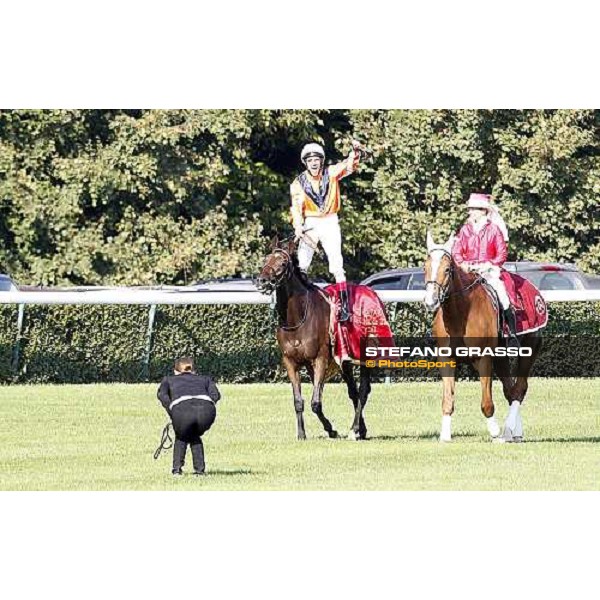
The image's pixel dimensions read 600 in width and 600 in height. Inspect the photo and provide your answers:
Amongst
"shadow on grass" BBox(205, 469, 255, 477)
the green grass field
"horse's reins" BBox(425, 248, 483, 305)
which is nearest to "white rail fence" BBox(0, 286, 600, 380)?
the green grass field

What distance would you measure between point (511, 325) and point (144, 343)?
6.64 metres

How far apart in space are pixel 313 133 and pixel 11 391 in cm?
553

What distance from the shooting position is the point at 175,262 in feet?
76.7

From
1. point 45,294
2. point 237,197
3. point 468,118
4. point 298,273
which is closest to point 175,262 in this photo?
point 237,197

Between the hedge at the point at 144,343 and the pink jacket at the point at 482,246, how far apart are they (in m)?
5.48

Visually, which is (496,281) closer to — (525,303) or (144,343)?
(525,303)

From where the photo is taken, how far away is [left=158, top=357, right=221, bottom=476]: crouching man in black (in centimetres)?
1293

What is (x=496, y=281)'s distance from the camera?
15.8 metres

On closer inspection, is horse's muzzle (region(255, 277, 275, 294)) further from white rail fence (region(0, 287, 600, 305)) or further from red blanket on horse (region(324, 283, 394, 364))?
white rail fence (region(0, 287, 600, 305))

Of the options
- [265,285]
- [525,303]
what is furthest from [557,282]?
[265,285]

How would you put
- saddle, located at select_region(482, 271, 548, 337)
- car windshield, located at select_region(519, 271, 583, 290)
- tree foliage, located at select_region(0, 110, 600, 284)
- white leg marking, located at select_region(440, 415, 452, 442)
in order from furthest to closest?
car windshield, located at select_region(519, 271, 583, 290), tree foliage, located at select_region(0, 110, 600, 284), saddle, located at select_region(482, 271, 548, 337), white leg marking, located at select_region(440, 415, 452, 442)

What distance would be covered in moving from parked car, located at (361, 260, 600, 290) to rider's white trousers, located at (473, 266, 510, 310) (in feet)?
23.5

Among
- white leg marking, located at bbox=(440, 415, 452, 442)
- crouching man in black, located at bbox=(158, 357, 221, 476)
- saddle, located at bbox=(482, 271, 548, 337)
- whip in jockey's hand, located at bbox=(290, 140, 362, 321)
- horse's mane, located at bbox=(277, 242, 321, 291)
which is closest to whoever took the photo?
crouching man in black, located at bbox=(158, 357, 221, 476)

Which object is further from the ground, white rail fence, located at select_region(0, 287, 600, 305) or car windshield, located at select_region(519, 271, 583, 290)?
car windshield, located at select_region(519, 271, 583, 290)
